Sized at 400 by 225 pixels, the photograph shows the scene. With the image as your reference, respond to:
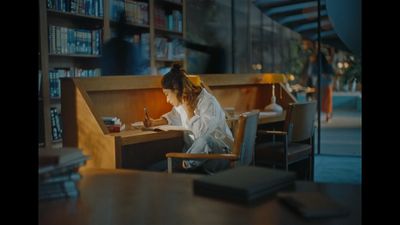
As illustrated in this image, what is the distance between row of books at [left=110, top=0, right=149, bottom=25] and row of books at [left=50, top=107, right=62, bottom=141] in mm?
416

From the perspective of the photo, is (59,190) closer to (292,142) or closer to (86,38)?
(86,38)

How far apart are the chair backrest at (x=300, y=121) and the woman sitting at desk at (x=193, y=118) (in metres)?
0.24

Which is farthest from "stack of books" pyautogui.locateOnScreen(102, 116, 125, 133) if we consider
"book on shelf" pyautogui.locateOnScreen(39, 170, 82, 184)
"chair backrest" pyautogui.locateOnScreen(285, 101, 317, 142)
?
"chair backrest" pyautogui.locateOnScreen(285, 101, 317, 142)

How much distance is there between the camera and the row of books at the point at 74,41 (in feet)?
5.97

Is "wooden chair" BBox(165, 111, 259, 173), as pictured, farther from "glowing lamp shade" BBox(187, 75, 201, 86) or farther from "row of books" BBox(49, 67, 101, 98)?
"row of books" BBox(49, 67, 101, 98)

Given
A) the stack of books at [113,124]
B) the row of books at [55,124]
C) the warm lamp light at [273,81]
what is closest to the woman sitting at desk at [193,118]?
the stack of books at [113,124]

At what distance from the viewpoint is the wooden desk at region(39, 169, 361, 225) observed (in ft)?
3.69

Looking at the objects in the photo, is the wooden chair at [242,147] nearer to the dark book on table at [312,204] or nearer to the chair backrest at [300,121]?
the chair backrest at [300,121]

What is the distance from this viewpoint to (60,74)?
1.90m

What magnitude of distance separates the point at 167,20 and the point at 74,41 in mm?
413

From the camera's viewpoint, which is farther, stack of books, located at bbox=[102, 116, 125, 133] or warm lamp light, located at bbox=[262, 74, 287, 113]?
warm lamp light, located at bbox=[262, 74, 287, 113]

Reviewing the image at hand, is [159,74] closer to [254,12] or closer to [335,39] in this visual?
[254,12]
